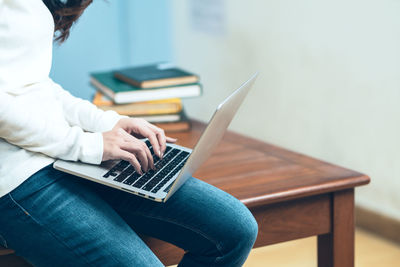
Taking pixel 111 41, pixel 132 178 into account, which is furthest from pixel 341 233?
pixel 111 41

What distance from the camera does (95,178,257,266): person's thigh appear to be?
927 mm

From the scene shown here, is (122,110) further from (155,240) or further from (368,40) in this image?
(368,40)

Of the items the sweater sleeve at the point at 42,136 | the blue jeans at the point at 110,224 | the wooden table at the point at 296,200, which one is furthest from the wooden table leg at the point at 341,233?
the sweater sleeve at the point at 42,136

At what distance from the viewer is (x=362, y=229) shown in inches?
80.3

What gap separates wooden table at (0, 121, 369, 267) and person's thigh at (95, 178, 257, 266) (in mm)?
90

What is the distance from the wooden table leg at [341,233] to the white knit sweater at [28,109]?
0.52m

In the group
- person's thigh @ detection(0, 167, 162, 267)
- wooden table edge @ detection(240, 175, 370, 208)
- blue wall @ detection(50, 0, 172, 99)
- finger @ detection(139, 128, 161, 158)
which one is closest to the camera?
person's thigh @ detection(0, 167, 162, 267)

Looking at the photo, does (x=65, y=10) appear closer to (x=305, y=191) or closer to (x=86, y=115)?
(x=86, y=115)

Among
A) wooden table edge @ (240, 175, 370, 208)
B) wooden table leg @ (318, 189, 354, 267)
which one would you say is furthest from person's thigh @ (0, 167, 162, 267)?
wooden table leg @ (318, 189, 354, 267)

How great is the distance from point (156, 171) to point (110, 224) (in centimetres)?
12

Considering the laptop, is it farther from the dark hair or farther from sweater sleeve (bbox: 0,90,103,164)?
the dark hair

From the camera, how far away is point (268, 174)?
1212 mm

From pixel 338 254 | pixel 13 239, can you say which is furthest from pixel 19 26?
pixel 338 254

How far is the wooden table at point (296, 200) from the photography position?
110 centimetres
